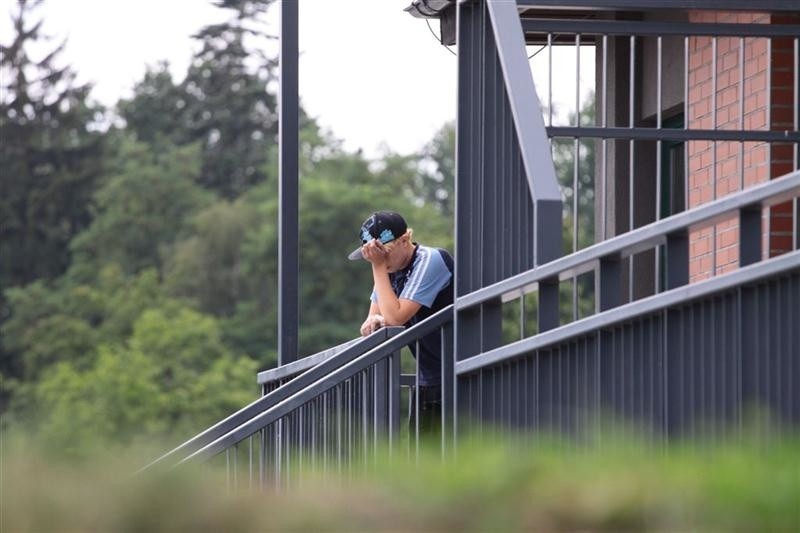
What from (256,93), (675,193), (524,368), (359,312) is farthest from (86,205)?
(524,368)

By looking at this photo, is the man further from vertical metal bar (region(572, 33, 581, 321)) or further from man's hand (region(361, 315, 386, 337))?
Result: vertical metal bar (region(572, 33, 581, 321))

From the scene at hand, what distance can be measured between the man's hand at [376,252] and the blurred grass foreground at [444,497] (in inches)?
220

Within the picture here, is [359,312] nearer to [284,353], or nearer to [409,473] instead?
[284,353]

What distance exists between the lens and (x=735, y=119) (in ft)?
31.6

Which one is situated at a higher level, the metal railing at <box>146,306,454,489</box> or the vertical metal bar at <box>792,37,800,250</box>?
the vertical metal bar at <box>792,37,800,250</box>

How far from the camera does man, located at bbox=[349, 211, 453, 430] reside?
805 centimetres

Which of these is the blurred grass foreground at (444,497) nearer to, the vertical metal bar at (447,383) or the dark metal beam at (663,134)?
the dark metal beam at (663,134)

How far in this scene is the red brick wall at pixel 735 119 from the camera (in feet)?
29.9

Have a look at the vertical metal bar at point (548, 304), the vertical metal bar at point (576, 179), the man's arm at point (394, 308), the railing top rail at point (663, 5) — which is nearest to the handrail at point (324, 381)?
the man's arm at point (394, 308)

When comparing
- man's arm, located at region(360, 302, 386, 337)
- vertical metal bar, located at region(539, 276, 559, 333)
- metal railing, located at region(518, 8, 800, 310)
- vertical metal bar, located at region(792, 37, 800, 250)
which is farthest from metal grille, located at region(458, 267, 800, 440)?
vertical metal bar, located at region(792, 37, 800, 250)

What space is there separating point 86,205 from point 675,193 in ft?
205

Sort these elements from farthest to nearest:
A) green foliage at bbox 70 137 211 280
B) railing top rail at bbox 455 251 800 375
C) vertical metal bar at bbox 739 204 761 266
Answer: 1. green foliage at bbox 70 137 211 280
2. vertical metal bar at bbox 739 204 761 266
3. railing top rail at bbox 455 251 800 375

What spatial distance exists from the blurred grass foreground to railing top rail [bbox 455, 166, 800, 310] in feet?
6.32

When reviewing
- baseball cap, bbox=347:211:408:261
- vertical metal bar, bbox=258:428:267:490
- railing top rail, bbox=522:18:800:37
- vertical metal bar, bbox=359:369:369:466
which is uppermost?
railing top rail, bbox=522:18:800:37
